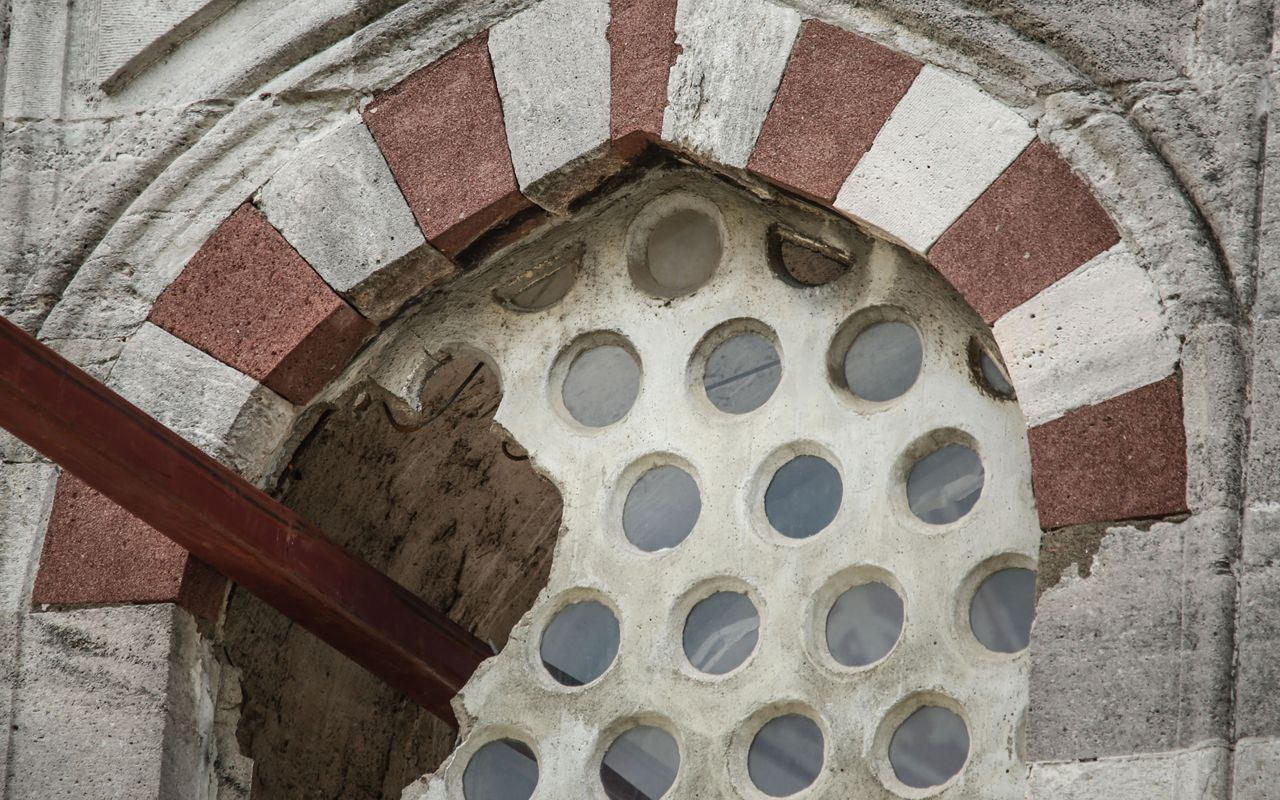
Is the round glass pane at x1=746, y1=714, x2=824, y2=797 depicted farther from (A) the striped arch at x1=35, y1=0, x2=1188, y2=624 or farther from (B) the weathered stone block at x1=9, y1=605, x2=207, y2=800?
(B) the weathered stone block at x1=9, y1=605, x2=207, y2=800

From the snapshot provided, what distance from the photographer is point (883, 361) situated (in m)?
3.89

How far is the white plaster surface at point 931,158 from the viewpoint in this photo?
3621 millimetres

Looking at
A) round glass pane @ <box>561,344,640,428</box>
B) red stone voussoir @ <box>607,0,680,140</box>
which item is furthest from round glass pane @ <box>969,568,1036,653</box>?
red stone voussoir @ <box>607,0,680,140</box>

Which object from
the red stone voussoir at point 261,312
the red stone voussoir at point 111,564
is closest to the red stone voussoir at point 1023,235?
the red stone voussoir at point 261,312

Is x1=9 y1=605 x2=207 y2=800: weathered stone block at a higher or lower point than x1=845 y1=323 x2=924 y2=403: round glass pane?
lower

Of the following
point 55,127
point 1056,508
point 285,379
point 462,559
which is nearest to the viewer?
point 1056,508

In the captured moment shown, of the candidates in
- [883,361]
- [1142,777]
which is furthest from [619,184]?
[1142,777]

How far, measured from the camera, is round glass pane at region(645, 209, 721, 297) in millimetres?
4105

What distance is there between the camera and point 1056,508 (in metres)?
3.35

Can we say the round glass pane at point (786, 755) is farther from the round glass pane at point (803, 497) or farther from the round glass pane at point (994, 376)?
the round glass pane at point (994, 376)

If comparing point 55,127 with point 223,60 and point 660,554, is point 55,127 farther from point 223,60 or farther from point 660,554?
point 660,554

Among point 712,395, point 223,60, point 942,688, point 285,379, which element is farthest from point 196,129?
point 942,688

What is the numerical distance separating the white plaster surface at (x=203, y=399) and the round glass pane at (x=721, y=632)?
0.85 metres

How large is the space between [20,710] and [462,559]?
5.09 ft
